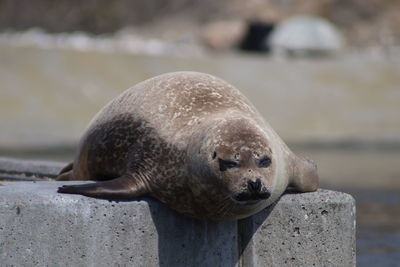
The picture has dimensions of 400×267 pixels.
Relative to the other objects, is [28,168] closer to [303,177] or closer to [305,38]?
[303,177]

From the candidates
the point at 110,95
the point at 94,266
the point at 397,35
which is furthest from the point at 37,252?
the point at 397,35

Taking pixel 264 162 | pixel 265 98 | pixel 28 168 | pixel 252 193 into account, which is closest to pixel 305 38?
pixel 265 98

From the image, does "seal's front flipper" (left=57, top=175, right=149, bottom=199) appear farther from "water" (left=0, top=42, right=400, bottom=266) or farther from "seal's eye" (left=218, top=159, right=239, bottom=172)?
"water" (left=0, top=42, right=400, bottom=266)

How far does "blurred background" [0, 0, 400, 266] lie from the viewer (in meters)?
14.7

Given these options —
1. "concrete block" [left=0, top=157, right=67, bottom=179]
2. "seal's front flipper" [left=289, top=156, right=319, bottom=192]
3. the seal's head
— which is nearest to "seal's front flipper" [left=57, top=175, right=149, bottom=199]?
the seal's head

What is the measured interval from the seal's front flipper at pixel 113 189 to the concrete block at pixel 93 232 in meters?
0.04

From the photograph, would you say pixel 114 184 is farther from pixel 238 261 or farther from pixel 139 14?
pixel 139 14

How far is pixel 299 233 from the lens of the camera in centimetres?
501

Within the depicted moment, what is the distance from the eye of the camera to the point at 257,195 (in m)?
4.30

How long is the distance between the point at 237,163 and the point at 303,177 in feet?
2.61

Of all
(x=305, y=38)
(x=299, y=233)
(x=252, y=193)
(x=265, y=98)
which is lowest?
(x=299, y=233)

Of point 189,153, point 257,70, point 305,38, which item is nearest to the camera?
point 189,153

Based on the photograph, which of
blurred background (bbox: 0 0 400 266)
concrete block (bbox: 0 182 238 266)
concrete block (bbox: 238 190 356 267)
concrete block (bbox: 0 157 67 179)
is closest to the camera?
concrete block (bbox: 0 182 238 266)

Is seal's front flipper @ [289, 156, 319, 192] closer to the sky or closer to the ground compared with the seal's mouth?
closer to the sky
